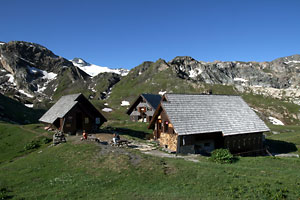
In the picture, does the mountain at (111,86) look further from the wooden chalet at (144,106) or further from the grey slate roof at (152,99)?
the grey slate roof at (152,99)

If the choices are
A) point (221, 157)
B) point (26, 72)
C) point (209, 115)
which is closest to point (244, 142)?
point (209, 115)

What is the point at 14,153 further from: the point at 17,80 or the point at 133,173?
the point at 17,80

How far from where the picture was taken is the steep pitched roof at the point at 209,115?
27.6 m

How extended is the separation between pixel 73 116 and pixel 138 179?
24.7m

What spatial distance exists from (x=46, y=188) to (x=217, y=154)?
15825 mm

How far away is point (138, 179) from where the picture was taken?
16.5 m

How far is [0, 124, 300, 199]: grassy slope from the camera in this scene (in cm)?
1428

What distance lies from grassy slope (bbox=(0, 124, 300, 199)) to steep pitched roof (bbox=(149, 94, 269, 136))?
553 centimetres

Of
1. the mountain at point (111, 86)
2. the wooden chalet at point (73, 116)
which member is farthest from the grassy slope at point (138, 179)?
the mountain at point (111, 86)

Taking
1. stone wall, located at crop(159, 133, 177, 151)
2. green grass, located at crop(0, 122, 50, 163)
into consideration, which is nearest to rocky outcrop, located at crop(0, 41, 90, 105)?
green grass, located at crop(0, 122, 50, 163)

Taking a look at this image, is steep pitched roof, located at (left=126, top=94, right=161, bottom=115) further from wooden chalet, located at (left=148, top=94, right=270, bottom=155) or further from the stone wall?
the stone wall

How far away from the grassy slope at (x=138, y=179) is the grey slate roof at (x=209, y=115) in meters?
5.57

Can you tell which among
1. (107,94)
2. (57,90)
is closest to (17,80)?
(57,90)

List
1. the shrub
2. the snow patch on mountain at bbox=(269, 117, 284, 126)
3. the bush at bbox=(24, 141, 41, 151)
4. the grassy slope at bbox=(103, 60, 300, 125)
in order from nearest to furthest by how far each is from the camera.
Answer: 1. the bush at bbox=(24, 141, 41, 151)
2. the shrub
3. the snow patch on mountain at bbox=(269, 117, 284, 126)
4. the grassy slope at bbox=(103, 60, 300, 125)
